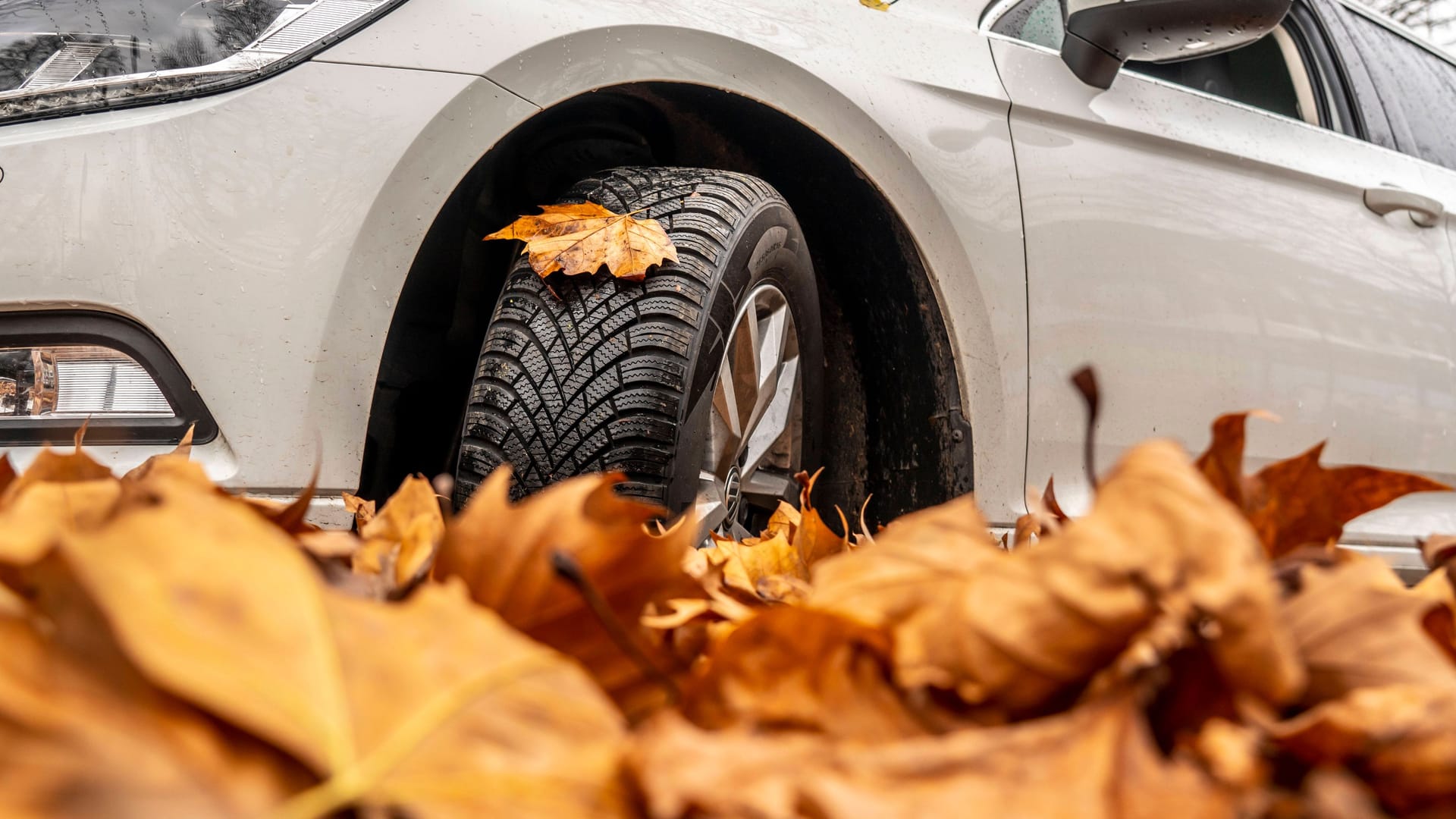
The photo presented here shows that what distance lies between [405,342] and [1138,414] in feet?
4.69

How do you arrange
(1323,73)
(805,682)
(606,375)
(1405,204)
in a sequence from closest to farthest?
(805,682) → (606,375) → (1405,204) → (1323,73)

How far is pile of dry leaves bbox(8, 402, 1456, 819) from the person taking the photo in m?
0.24

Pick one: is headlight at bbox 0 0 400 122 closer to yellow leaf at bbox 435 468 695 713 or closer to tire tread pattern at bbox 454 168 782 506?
tire tread pattern at bbox 454 168 782 506

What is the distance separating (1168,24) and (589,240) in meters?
1.18

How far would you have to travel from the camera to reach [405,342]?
140 cm

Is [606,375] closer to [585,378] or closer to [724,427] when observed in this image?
[585,378]

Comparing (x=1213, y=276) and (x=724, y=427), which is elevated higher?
(x=1213, y=276)

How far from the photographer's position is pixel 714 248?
1428mm

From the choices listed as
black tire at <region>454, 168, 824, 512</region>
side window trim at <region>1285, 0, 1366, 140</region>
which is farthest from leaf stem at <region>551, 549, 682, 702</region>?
side window trim at <region>1285, 0, 1366, 140</region>

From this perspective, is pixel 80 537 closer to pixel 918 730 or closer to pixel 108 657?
pixel 108 657

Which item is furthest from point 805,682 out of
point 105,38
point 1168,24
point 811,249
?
point 1168,24

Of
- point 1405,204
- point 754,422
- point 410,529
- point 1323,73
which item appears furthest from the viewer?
point 1323,73

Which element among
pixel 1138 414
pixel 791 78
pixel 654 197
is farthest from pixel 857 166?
pixel 1138 414

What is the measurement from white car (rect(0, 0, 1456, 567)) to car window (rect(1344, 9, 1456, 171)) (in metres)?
0.26
